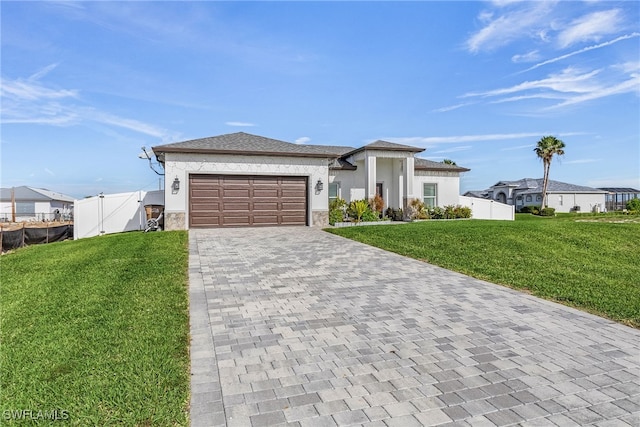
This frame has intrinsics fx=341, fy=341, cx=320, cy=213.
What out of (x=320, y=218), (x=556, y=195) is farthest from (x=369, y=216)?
(x=556, y=195)

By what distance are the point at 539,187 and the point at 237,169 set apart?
39.7 m

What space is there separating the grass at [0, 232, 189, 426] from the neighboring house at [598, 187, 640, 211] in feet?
172

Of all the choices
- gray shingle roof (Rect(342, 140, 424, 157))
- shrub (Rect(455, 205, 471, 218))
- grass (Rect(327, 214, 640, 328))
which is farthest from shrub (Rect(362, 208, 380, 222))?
shrub (Rect(455, 205, 471, 218))

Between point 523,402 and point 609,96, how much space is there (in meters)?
17.1

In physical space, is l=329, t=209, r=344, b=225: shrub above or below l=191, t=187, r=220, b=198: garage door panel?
below

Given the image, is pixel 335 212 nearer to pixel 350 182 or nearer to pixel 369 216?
pixel 369 216

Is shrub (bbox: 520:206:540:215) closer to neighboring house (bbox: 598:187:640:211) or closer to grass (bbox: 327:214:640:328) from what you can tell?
neighboring house (bbox: 598:187:640:211)

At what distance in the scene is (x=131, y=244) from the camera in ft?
35.5

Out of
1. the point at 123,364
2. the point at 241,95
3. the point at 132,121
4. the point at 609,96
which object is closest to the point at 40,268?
the point at 123,364

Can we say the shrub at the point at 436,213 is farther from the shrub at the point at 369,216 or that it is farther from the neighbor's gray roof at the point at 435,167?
the shrub at the point at 369,216

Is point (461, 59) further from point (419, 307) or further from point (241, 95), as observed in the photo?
point (419, 307)

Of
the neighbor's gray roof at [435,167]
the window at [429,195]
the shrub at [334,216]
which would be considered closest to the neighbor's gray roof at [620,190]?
the neighbor's gray roof at [435,167]

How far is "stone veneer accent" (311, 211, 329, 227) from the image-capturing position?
16.6 metres

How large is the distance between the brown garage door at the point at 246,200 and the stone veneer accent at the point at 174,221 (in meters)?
0.36
